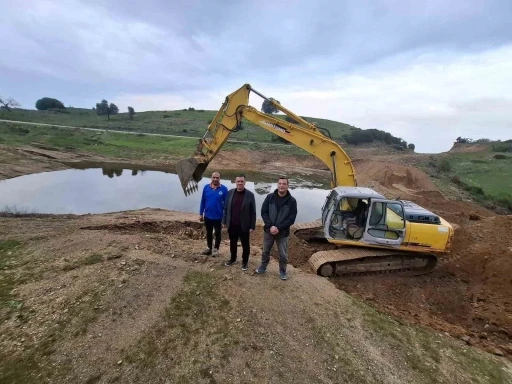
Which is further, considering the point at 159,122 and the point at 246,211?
the point at 159,122

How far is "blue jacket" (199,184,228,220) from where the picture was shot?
6.48 meters

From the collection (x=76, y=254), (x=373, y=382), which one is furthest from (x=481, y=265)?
(x=76, y=254)

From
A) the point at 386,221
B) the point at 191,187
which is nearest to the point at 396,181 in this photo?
the point at 386,221

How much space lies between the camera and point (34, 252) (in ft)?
22.9

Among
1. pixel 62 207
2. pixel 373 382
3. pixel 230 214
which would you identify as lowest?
pixel 62 207

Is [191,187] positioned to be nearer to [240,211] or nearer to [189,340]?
[240,211]

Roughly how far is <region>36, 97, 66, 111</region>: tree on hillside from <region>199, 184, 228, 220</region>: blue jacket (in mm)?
91509

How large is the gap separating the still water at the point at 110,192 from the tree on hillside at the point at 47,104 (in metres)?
72.8

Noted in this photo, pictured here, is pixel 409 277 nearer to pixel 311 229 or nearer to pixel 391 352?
pixel 311 229

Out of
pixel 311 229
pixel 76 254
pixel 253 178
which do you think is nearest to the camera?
pixel 76 254

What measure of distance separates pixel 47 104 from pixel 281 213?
311ft

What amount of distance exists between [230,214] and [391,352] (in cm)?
342

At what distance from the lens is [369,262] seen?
804cm

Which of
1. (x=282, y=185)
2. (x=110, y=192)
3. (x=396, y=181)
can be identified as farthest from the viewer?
(x=396, y=181)
